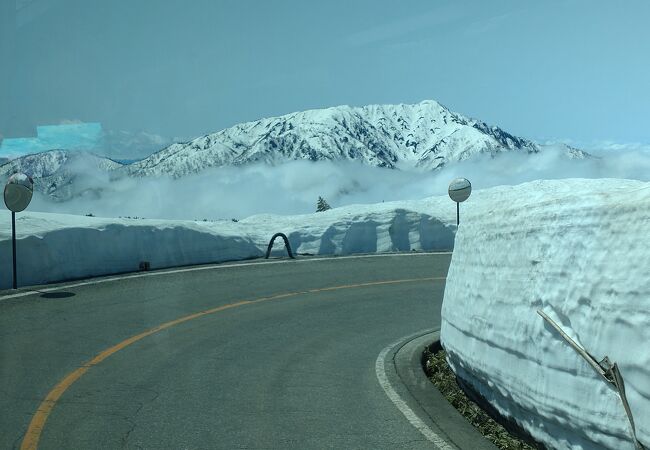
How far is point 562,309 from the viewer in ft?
16.0

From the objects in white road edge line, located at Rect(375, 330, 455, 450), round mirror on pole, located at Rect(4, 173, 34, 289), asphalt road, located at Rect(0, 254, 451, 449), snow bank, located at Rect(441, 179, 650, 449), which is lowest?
white road edge line, located at Rect(375, 330, 455, 450)

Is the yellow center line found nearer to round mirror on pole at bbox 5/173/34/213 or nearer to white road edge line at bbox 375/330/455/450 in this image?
white road edge line at bbox 375/330/455/450

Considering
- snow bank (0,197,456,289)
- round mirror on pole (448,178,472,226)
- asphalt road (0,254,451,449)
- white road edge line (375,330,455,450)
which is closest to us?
white road edge line (375,330,455,450)

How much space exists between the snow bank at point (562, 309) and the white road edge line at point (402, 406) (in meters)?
0.58

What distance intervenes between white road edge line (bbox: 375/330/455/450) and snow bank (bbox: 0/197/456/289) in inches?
339

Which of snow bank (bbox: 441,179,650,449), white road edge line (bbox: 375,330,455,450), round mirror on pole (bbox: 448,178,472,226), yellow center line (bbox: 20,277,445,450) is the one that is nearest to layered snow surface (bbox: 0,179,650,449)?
snow bank (bbox: 441,179,650,449)

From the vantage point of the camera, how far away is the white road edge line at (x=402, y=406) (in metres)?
5.75

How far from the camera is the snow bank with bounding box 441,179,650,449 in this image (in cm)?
421

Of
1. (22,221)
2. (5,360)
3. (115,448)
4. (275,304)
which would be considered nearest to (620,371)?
(115,448)

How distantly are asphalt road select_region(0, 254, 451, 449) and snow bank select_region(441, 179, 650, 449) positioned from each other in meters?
0.93

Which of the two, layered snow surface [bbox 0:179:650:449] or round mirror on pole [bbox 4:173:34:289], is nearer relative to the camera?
layered snow surface [bbox 0:179:650:449]

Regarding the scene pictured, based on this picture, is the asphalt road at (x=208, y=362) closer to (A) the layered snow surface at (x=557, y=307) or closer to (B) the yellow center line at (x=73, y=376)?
(B) the yellow center line at (x=73, y=376)

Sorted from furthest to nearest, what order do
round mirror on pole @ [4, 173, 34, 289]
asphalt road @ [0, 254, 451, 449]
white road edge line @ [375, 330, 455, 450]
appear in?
round mirror on pole @ [4, 173, 34, 289] < asphalt road @ [0, 254, 451, 449] < white road edge line @ [375, 330, 455, 450]

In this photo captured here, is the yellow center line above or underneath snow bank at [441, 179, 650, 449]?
underneath
